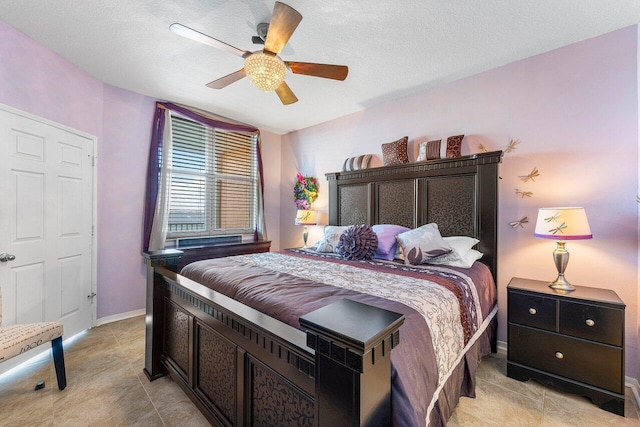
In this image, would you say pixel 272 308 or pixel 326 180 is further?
pixel 326 180

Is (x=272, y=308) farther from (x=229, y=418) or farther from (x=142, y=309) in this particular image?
(x=142, y=309)

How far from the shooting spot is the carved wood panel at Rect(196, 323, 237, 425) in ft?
4.60

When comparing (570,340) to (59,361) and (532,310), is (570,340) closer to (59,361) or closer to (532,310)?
(532,310)

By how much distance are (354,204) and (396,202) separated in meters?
0.64

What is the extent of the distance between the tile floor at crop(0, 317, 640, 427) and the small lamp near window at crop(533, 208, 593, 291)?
802 mm

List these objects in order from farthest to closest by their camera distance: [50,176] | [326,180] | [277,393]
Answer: [326,180], [50,176], [277,393]

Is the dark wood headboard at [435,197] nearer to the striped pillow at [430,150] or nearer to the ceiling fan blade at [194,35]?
the striped pillow at [430,150]

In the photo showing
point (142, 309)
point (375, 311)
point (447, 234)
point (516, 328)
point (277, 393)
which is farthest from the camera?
point (142, 309)

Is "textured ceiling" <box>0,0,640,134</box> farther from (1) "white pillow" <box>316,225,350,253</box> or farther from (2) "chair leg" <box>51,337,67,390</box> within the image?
(2) "chair leg" <box>51,337,67,390</box>

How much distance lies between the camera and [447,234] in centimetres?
284

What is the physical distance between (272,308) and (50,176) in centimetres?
273

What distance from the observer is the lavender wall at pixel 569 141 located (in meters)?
2.06

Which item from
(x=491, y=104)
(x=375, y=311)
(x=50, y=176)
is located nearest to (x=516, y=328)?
(x=375, y=311)

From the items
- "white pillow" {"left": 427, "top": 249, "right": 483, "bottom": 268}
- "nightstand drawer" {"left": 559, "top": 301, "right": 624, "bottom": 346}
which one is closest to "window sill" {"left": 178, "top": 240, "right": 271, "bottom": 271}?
"white pillow" {"left": 427, "top": 249, "right": 483, "bottom": 268}
